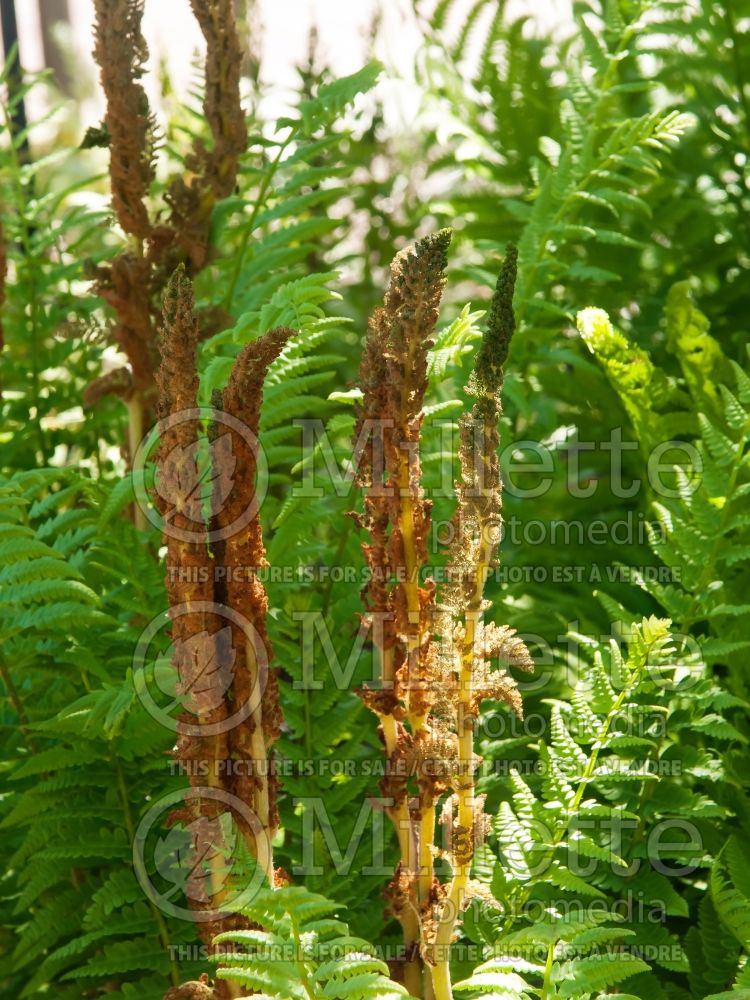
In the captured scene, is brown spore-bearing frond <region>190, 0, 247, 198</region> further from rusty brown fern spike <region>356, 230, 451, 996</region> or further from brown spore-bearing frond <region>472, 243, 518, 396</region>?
brown spore-bearing frond <region>472, 243, 518, 396</region>

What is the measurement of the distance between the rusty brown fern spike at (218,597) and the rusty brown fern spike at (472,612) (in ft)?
0.42

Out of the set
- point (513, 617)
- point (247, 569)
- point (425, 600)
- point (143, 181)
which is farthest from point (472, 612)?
point (143, 181)

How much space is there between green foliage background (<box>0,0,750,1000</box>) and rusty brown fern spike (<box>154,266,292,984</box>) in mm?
75

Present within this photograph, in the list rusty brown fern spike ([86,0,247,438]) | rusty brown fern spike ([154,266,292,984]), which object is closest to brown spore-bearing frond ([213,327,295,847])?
rusty brown fern spike ([154,266,292,984])

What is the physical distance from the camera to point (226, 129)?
1162 millimetres

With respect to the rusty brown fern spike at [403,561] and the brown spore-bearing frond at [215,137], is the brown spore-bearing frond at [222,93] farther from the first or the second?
the rusty brown fern spike at [403,561]

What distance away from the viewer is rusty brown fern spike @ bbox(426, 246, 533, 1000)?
0.73 m

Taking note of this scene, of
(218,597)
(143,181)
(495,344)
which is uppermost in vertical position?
(143,181)

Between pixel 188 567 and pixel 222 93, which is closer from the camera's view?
pixel 188 567

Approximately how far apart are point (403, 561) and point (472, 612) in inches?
2.7

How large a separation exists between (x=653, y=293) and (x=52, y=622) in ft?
3.39

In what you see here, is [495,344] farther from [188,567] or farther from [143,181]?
[143,181]

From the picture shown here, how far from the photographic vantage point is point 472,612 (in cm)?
78

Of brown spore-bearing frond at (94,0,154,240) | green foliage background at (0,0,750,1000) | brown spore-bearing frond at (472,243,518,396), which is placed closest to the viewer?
brown spore-bearing frond at (472,243,518,396)
